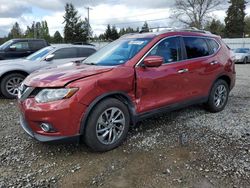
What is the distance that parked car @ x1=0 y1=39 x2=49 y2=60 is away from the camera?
12266 millimetres

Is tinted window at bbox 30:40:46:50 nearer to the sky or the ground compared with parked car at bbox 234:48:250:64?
nearer to the sky

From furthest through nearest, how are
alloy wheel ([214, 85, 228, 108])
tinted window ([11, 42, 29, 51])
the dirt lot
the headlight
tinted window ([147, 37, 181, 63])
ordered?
tinted window ([11, 42, 29, 51]) < alloy wheel ([214, 85, 228, 108]) < tinted window ([147, 37, 181, 63]) < the headlight < the dirt lot

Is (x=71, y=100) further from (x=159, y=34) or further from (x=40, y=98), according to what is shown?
(x=159, y=34)

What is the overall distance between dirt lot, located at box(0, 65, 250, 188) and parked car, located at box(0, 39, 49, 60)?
318 inches

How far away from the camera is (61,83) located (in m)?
3.58

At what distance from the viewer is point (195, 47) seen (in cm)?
525

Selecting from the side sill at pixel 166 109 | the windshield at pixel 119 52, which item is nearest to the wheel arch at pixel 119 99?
the side sill at pixel 166 109

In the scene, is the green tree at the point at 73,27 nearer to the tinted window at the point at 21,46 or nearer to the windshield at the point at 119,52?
the tinted window at the point at 21,46

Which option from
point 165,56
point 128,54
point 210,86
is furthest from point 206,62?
point 128,54

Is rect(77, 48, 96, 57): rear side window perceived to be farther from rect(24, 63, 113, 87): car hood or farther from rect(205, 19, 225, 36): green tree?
rect(205, 19, 225, 36): green tree

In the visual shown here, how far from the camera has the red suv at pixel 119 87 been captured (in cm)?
359

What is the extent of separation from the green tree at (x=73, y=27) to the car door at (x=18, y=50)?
47.5m

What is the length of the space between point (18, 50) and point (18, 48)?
0.09 metres

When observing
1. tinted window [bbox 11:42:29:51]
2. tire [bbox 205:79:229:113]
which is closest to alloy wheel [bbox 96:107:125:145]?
tire [bbox 205:79:229:113]
